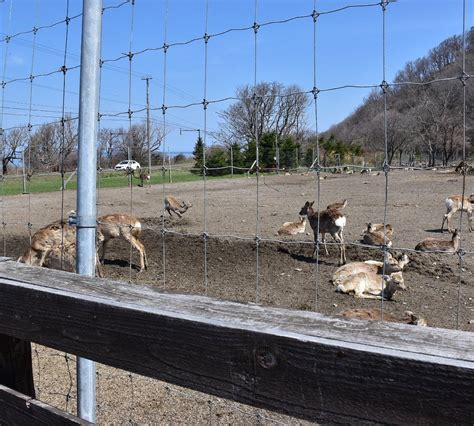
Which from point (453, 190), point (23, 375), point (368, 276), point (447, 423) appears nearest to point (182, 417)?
point (23, 375)

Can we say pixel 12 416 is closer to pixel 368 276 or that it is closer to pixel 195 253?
pixel 368 276

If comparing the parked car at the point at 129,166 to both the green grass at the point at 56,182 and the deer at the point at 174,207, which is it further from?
the green grass at the point at 56,182

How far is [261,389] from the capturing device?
5.03 feet

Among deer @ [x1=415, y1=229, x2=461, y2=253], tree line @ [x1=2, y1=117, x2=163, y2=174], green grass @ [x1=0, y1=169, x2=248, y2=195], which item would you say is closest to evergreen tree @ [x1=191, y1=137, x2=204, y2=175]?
tree line @ [x1=2, y1=117, x2=163, y2=174]

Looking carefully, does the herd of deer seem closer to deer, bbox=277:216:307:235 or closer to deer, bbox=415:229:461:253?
deer, bbox=415:229:461:253

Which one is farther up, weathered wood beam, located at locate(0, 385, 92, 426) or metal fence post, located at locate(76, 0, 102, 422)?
metal fence post, located at locate(76, 0, 102, 422)

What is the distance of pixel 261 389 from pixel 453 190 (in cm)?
2320

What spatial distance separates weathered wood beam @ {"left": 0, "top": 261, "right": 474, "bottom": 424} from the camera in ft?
4.33

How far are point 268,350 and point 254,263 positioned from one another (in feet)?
26.0

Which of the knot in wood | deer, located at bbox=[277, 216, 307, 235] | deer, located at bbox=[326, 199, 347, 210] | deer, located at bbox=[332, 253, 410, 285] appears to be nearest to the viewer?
the knot in wood

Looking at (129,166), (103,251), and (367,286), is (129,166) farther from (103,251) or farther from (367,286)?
(103,251)

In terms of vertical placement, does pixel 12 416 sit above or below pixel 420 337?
below

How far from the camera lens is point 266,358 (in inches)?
60.1

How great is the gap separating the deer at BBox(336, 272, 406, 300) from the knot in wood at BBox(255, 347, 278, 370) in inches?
261
